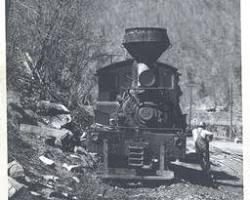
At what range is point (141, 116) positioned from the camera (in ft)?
22.0

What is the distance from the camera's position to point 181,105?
6922 millimetres

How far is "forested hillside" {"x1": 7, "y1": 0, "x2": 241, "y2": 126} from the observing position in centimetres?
623

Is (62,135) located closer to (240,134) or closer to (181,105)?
(181,105)

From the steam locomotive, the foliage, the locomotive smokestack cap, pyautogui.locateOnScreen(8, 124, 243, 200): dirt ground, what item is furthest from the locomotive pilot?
the foliage

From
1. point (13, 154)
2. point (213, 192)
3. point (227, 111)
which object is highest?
point (227, 111)

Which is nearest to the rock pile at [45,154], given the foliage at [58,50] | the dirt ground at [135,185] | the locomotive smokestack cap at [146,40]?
the dirt ground at [135,185]

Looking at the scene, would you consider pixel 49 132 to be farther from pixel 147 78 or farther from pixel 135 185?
pixel 147 78

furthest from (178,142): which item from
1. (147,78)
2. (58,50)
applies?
(58,50)

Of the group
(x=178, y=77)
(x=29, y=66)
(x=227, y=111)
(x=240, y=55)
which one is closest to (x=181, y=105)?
(x=178, y=77)

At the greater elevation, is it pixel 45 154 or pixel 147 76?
pixel 147 76

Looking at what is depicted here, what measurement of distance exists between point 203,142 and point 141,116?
3.39 ft

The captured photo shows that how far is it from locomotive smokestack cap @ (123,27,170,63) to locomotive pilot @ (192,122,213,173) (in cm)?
138

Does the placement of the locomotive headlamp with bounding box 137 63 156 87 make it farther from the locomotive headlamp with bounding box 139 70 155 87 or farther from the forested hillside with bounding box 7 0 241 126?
the forested hillside with bounding box 7 0 241 126

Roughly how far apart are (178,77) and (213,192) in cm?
201
